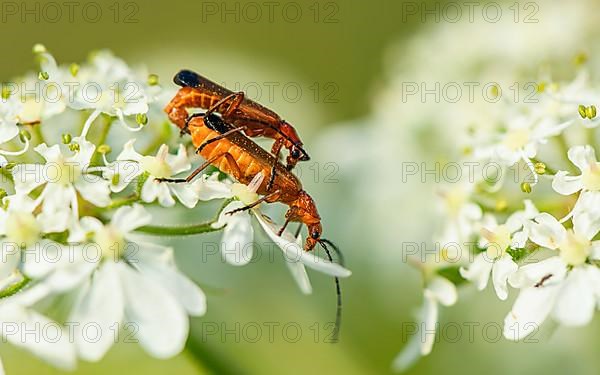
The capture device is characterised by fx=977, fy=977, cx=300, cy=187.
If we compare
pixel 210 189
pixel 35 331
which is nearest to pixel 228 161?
pixel 210 189

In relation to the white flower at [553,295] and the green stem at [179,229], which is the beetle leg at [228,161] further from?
the white flower at [553,295]

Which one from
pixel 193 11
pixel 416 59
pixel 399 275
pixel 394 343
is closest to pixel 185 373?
pixel 394 343

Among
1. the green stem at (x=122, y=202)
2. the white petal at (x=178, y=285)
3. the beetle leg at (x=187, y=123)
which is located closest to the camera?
the white petal at (x=178, y=285)

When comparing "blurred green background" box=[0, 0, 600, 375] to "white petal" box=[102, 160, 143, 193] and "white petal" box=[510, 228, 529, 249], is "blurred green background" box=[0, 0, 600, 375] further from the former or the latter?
"white petal" box=[510, 228, 529, 249]

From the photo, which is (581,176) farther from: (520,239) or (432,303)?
(432,303)

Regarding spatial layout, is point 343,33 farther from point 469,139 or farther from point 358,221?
point 469,139

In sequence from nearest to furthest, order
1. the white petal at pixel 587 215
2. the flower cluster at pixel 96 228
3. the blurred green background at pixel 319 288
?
the flower cluster at pixel 96 228, the white petal at pixel 587 215, the blurred green background at pixel 319 288

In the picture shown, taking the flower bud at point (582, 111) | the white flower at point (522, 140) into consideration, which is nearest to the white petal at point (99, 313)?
the white flower at point (522, 140)
